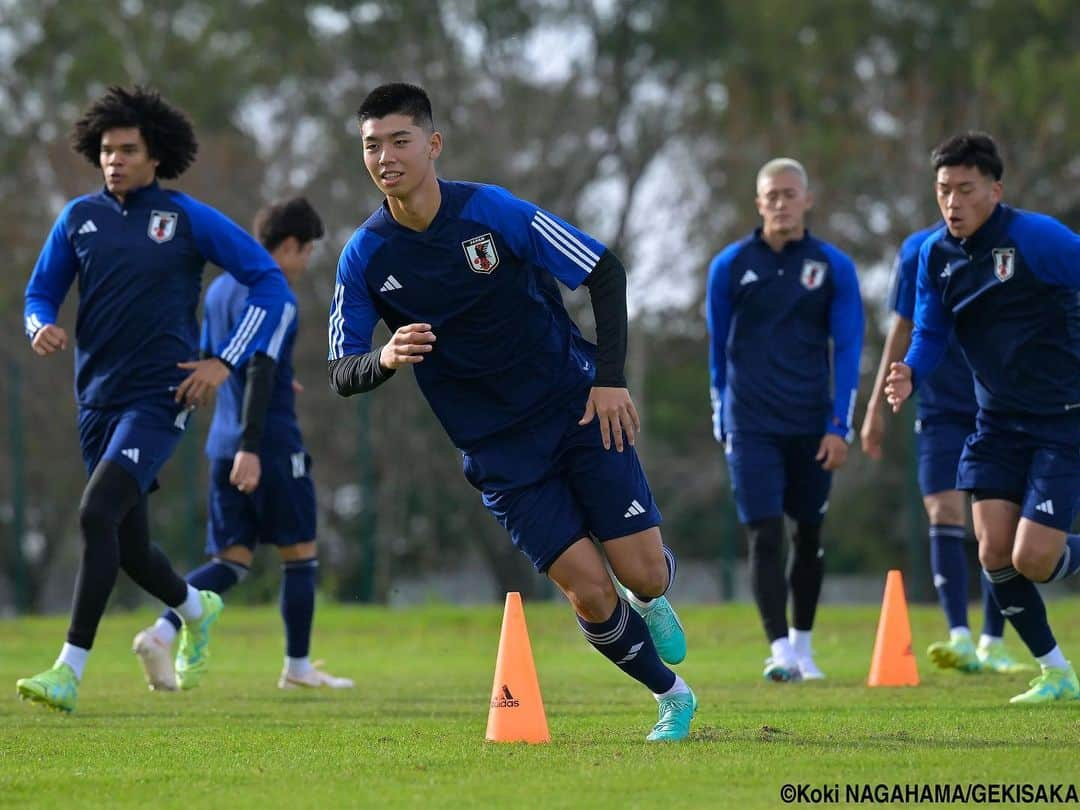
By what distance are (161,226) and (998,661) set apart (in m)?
5.26

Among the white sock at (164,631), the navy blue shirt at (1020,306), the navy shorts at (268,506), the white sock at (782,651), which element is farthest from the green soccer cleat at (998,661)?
the white sock at (164,631)

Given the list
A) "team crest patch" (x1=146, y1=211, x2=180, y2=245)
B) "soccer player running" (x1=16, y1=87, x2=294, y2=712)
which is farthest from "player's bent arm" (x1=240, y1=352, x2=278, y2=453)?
"team crest patch" (x1=146, y1=211, x2=180, y2=245)

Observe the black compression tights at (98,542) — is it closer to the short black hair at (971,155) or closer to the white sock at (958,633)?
the short black hair at (971,155)

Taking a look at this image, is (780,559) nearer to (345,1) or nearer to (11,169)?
(345,1)

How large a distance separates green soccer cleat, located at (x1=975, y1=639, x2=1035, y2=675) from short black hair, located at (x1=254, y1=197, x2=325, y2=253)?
4642 mm

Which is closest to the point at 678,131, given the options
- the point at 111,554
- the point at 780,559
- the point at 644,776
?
the point at 780,559

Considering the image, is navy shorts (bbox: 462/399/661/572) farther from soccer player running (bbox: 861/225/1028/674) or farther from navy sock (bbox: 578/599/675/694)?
soccer player running (bbox: 861/225/1028/674)

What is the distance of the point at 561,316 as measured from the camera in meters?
6.80

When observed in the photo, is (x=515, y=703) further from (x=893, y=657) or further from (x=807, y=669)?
(x=807, y=669)

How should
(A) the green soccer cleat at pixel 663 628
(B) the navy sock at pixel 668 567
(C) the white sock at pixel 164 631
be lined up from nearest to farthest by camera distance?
(B) the navy sock at pixel 668 567 → (A) the green soccer cleat at pixel 663 628 → (C) the white sock at pixel 164 631

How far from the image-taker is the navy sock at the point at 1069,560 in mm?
7574

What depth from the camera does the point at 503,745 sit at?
6488 mm

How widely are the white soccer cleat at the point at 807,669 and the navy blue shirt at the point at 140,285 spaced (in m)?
3.53

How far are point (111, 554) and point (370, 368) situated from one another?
2683 mm
